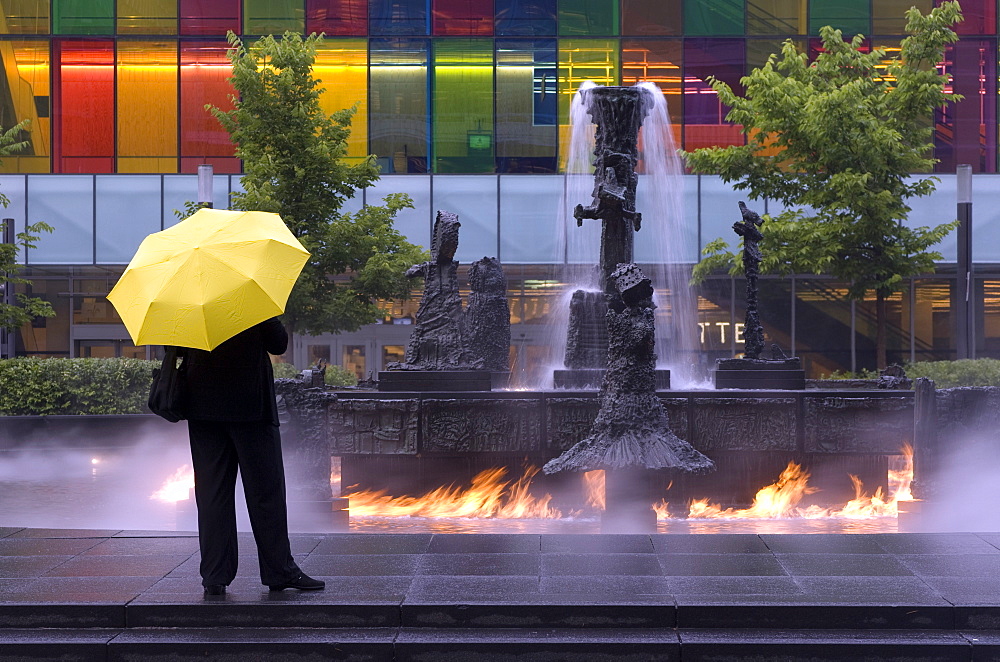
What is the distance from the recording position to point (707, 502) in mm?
11547

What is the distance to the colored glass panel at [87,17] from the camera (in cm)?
2825

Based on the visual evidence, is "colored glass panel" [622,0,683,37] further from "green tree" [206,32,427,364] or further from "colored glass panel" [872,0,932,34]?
"green tree" [206,32,427,364]

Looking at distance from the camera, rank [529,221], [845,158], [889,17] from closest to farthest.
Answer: [845,158] < [529,221] < [889,17]

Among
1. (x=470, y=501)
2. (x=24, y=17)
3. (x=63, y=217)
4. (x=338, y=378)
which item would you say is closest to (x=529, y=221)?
(x=338, y=378)

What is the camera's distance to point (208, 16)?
93.5 feet

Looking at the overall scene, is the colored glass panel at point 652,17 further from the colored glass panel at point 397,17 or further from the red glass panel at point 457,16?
the colored glass panel at point 397,17

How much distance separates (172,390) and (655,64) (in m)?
23.6

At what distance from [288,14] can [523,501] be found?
20012 mm

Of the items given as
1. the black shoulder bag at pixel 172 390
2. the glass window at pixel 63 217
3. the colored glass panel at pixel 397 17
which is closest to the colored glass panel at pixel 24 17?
the glass window at pixel 63 217

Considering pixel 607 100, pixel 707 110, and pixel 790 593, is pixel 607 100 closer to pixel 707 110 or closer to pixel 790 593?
pixel 790 593

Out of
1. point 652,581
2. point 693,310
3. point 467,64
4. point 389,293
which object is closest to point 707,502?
point 652,581

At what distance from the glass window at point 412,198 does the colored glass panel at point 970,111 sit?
12492mm

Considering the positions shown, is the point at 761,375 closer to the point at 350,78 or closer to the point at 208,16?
the point at 350,78

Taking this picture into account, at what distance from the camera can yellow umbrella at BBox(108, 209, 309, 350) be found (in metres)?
6.06
